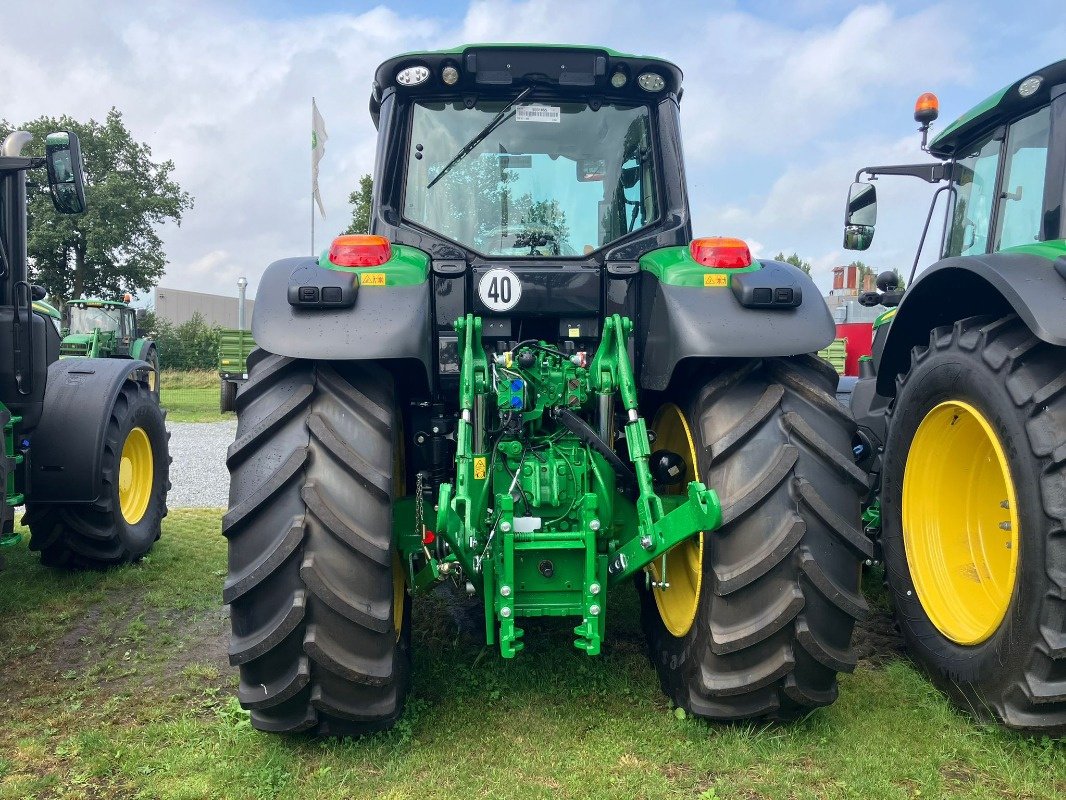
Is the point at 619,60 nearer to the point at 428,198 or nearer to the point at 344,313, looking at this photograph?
the point at 428,198

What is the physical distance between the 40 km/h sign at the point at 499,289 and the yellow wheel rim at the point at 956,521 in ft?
5.51

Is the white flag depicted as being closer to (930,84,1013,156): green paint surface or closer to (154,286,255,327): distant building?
(930,84,1013,156): green paint surface

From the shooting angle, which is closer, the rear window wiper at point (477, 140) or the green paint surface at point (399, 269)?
the green paint surface at point (399, 269)

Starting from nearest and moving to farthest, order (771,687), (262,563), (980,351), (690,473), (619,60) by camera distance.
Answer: (262,563), (771,687), (980,351), (690,473), (619,60)

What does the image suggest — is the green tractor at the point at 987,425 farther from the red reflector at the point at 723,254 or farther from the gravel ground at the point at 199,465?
the gravel ground at the point at 199,465

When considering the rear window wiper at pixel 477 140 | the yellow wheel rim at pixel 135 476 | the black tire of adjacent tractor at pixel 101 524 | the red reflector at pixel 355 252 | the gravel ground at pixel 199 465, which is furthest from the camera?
the gravel ground at pixel 199 465

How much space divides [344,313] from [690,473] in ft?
4.55

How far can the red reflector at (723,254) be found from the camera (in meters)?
2.87

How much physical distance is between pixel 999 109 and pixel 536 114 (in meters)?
2.24

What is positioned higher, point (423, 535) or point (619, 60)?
point (619, 60)

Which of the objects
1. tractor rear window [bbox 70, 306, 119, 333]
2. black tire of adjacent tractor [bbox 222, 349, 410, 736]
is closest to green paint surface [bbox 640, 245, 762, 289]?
black tire of adjacent tractor [bbox 222, 349, 410, 736]

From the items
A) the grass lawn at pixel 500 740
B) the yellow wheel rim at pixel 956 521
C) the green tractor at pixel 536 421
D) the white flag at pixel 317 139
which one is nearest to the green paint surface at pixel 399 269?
the green tractor at pixel 536 421

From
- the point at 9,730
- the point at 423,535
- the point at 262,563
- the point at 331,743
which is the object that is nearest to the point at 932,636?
the point at 423,535

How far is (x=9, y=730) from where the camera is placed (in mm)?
2861
